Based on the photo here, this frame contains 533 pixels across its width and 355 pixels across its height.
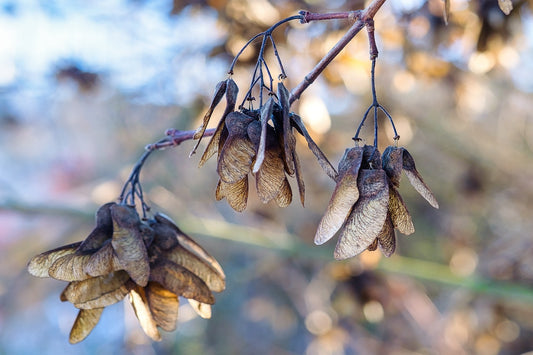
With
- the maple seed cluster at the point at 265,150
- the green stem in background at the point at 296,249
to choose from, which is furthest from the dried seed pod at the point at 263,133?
the green stem in background at the point at 296,249

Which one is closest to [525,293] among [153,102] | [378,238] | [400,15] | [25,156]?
[400,15]

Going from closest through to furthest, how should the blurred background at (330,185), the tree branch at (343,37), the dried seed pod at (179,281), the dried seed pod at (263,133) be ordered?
1. the dried seed pod at (263,133)
2. the tree branch at (343,37)
3. the dried seed pod at (179,281)
4. the blurred background at (330,185)

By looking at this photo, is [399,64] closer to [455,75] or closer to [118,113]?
[455,75]

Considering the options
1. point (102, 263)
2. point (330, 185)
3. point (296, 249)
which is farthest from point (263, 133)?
point (330, 185)

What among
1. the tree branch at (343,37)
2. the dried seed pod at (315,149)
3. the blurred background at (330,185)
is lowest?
the blurred background at (330,185)

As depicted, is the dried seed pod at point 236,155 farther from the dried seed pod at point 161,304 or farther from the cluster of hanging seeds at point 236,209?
the dried seed pod at point 161,304

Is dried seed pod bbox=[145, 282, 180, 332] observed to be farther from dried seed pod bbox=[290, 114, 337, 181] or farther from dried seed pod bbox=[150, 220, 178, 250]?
dried seed pod bbox=[290, 114, 337, 181]

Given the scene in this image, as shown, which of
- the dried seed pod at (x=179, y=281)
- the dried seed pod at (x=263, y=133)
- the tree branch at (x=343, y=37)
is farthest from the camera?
the dried seed pod at (x=179, y=281)
